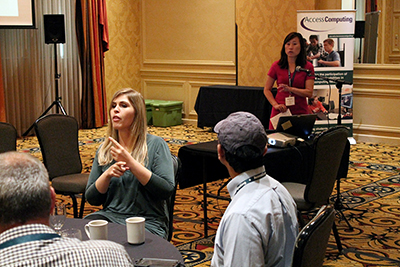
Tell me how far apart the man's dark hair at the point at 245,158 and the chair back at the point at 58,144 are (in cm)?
246

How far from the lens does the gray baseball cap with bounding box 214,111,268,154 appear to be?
5.85 ft

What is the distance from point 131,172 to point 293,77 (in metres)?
2.97

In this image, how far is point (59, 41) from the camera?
820 cm

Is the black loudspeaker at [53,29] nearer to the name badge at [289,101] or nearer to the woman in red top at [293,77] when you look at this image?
the woman in red top at [293,77]

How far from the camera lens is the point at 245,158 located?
1.78 m

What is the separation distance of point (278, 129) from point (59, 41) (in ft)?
17.3

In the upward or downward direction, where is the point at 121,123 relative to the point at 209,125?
upward

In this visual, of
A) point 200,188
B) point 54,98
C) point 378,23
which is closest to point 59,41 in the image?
point 54,98

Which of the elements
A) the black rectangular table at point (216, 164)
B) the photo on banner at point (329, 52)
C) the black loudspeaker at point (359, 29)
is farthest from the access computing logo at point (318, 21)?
the black rectangular table at point (216, 164)

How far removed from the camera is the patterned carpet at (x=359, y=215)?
356cm

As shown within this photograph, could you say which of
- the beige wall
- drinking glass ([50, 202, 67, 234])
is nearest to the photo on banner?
the beige wall

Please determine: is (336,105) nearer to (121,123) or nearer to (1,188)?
(121,123)

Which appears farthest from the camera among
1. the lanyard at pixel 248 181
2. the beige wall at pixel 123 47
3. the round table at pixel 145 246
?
the beige wall at pixel 123 47

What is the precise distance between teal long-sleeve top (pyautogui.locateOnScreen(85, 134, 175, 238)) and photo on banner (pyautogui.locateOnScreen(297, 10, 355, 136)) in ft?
17.0
